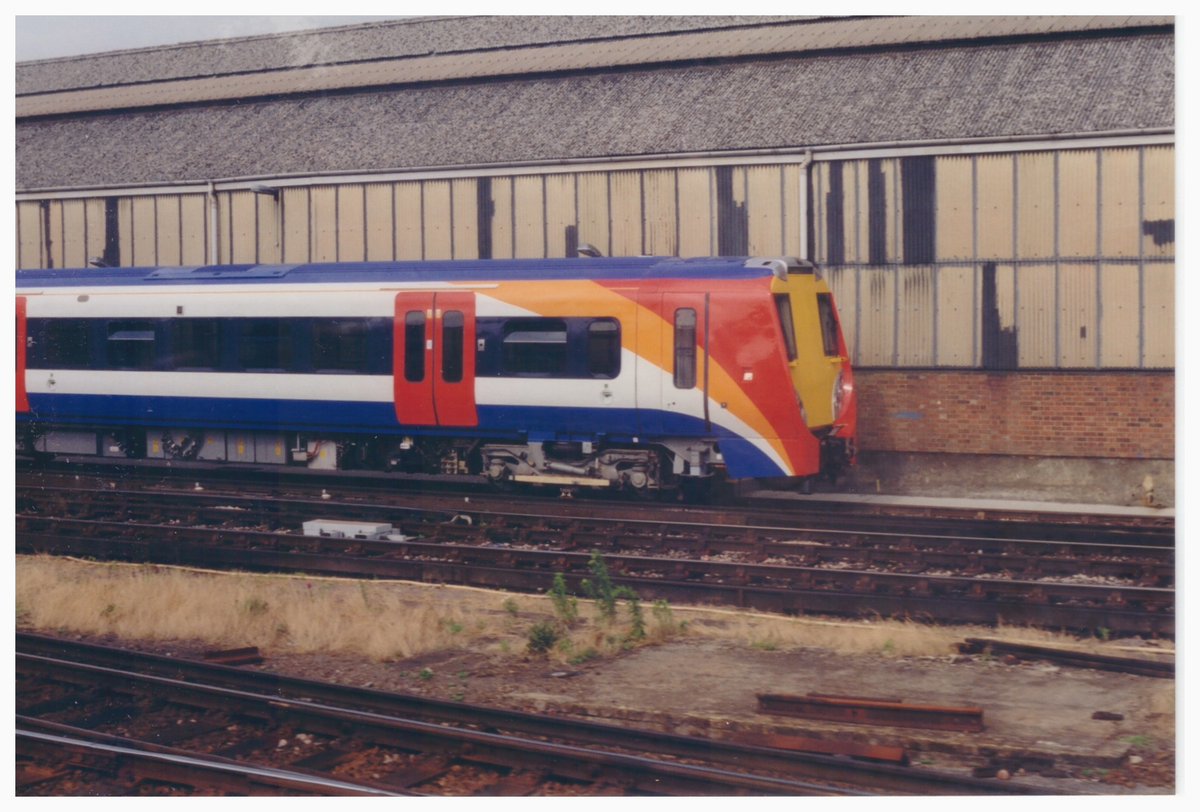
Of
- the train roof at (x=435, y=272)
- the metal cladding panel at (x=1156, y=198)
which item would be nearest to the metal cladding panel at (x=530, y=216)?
the train roof at (x=435, y=272)

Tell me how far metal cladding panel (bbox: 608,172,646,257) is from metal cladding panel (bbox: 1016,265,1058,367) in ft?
18.6

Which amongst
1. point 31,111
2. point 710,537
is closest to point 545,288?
point 710,537

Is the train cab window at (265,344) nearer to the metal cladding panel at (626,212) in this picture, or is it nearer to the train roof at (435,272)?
the train roof at (435,272)

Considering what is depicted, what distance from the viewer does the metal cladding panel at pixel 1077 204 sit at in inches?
683

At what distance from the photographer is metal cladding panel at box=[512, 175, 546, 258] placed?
20781 millimetres

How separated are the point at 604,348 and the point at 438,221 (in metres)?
6.95

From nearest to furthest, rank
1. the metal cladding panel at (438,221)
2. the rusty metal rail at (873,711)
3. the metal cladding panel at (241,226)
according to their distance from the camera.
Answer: the rusty metal rail at (873,711) < the metal cladding panel at (438,221) < the metal cladding panel at (241,226)

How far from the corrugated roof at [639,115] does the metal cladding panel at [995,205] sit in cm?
42

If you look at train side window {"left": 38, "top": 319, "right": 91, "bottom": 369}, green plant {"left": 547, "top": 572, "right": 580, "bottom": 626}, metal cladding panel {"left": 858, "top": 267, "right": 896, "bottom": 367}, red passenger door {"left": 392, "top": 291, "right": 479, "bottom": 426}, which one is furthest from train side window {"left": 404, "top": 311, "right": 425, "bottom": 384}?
metal cladding panel {"left": 858, "top": 267, "right": 896, "bottom": 367}

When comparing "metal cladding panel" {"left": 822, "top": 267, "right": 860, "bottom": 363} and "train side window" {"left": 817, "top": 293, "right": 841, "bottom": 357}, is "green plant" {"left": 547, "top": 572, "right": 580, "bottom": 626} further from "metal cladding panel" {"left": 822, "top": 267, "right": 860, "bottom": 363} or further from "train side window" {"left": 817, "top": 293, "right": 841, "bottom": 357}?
"metal cladding panel" {"left": 822, "top": 267, "right": 860, "bottom": 363}

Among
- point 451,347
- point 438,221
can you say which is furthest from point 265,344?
point 438,221

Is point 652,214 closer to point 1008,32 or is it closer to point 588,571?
point 1008,32

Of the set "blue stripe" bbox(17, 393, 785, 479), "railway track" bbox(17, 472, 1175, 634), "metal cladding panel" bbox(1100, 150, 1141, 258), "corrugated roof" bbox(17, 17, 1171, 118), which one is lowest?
"railway track" bbox(17, 472, 1175, 634)

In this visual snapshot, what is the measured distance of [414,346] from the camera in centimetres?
1647
